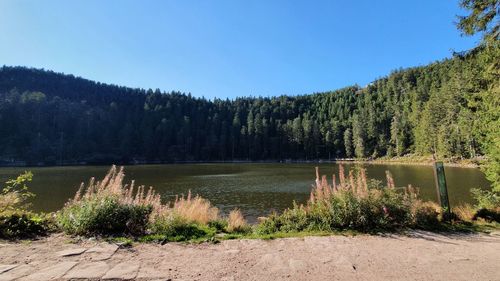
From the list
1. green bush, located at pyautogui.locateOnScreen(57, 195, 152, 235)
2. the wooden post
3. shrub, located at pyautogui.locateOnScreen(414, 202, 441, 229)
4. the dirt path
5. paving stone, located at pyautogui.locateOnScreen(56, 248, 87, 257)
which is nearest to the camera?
the dirt path

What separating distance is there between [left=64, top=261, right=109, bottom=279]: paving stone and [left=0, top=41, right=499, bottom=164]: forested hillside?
7975 centimetres

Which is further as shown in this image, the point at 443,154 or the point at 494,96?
the point at 443,154

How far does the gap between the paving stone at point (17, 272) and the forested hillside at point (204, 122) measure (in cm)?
8047

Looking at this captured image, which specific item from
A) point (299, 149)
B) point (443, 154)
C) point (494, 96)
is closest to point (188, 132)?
point (299, 149)

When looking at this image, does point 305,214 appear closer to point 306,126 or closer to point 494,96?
point 494,96

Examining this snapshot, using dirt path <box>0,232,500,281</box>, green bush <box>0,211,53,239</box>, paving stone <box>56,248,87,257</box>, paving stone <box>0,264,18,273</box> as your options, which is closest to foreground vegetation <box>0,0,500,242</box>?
green bush <box>0,211,53,239</box>

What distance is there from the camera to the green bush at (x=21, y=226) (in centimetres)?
664

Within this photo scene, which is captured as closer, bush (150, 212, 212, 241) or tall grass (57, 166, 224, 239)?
tall grass (57, 166, 224, 239)

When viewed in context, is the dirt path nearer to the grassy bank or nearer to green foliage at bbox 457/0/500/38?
the grassy bank

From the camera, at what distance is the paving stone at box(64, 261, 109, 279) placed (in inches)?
177

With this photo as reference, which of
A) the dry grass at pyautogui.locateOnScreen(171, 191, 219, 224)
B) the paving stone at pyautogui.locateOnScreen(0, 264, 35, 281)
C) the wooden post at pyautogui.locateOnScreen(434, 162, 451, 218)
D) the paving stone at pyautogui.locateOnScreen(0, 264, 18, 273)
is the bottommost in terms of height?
the paving stone at pyautogui.locateOnScreen(0, 264, 35, 281)

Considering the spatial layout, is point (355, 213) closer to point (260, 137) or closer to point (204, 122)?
point (260, 137)

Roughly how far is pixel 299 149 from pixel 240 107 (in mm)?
53963

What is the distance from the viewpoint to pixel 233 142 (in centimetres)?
13050
